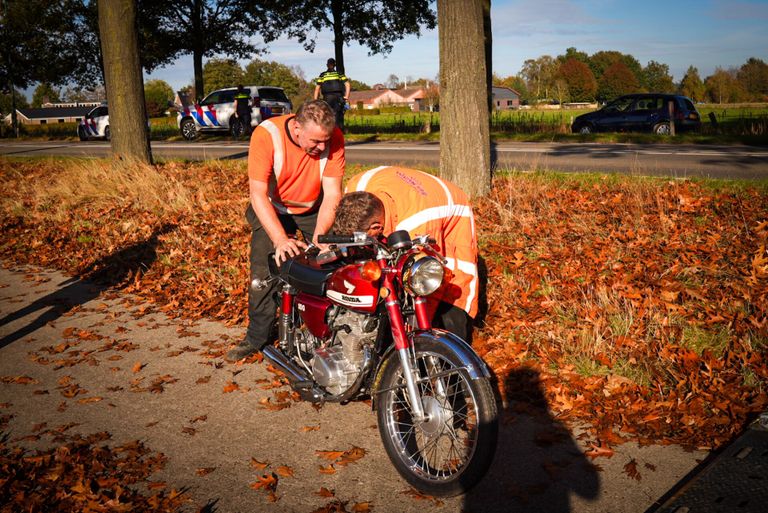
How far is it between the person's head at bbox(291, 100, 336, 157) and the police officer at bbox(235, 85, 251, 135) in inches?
752

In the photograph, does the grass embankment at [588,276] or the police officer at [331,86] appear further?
the police officer at [331,86]

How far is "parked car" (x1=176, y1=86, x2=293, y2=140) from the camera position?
23656 millimetres

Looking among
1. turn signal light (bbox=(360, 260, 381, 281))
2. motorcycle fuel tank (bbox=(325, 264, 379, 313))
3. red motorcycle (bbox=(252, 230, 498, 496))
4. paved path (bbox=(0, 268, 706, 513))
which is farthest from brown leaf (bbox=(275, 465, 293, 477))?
turn signal light (bbox=(360, 260, 381, 281))

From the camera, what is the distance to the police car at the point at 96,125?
3113cm

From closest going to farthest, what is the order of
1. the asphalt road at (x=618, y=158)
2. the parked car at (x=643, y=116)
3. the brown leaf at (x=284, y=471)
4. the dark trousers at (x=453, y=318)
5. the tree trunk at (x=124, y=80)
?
1. the brown leaf at (x=284, y=471)
2. the dark trousers at (x=453, y=318)
3. the asphalt road at (x=618, y=158)
4. the tree trunk at (x=124, y=80)
5. the parked car at (x=643, y=116)

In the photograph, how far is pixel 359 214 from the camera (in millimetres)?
3576

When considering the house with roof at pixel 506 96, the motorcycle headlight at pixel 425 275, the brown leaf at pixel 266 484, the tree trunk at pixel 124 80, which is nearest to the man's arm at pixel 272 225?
the motorcycle headlight at pixel 425 275

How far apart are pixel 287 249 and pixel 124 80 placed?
9885 mm

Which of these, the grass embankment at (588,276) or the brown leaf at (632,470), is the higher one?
the grass embankment at (588,276)

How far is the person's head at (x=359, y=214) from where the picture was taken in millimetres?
3582

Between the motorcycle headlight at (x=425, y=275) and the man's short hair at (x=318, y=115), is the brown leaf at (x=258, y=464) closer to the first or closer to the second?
the motorcycle headlight at (x=425, y=275)

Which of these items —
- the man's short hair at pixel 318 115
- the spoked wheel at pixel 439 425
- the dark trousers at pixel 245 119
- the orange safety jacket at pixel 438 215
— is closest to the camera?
the spoked wheel at pixel 439 425

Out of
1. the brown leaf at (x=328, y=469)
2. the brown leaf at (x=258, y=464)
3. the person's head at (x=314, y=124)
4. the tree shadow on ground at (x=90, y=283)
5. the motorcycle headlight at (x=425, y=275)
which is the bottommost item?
the brown leaf at (x=328, y=469)

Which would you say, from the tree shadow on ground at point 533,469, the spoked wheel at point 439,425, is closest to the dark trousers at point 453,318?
the tree shadow on ground at point 533,469
